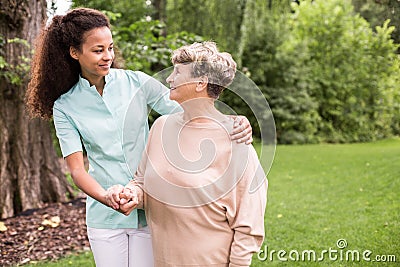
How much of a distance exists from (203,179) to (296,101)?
15.1m

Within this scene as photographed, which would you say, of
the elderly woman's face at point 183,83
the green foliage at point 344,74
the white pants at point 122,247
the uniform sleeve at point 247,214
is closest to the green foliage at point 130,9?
the green foliage at point 344,74

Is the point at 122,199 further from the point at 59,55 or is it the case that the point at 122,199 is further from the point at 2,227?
the point at 2,227

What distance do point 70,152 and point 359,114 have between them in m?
16.9

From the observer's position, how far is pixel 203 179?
1.97m

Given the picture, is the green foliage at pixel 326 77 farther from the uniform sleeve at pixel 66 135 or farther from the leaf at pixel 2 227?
the uniform sleeve at pixel 66 135

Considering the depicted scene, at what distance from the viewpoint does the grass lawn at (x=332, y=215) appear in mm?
4762

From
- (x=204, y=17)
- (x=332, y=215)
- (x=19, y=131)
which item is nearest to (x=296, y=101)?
(x=204, y=17)

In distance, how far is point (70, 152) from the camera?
224 cm

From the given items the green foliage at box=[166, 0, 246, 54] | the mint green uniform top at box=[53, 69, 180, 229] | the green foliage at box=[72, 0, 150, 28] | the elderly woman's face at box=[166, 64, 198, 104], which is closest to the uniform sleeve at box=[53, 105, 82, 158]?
the mint green uniform top at box=[53, 69, 180, 229]

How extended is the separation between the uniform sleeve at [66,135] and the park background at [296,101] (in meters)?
0.78

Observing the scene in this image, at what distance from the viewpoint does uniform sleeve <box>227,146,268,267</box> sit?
1.94m

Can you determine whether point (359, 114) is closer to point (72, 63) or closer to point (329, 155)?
point (329, 155)

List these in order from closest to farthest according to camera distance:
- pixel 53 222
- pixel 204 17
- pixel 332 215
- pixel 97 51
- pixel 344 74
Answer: pixel 97 51 < pixel 53 222 < pixel 332 215 < pixel 204 17 < pixel 344 74

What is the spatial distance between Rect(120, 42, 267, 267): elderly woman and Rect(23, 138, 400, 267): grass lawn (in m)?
2.78
